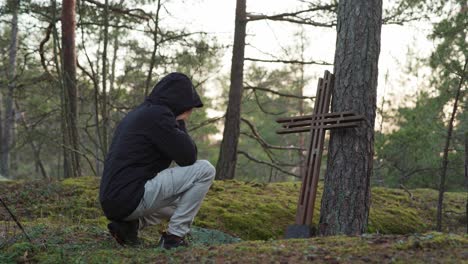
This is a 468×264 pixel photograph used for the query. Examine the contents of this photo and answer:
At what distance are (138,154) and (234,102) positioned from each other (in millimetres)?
6301

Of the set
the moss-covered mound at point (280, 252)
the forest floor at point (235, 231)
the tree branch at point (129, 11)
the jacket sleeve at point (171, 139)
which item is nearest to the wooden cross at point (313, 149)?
the forest floor at point (235, 231)

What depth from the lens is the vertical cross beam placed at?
17.5 feet

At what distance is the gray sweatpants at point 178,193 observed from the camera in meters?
4.23

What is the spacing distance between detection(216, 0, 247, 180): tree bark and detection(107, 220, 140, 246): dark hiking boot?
5.99m

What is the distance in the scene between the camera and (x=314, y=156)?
5426 millimetres

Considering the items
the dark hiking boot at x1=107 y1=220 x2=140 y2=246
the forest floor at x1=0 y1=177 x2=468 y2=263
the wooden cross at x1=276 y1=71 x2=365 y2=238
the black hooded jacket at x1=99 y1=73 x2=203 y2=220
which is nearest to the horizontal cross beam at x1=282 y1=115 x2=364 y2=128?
the wooden cross at x1=276 y1=71 x2=365 y2=238

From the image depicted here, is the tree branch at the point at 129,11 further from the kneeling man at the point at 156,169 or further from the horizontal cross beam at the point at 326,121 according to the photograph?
the kneeling man at the point at 156,169

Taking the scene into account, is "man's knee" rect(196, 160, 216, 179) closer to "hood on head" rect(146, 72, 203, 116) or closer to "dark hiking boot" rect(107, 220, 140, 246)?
"hood on head" rect(146, 72, 203, 116)

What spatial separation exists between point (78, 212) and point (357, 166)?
11.5ft

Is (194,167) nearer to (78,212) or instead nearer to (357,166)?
(357,166)

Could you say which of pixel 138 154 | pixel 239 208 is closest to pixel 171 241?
pixel 138 154

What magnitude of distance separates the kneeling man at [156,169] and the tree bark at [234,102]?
5825mm

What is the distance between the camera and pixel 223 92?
81.5 feet

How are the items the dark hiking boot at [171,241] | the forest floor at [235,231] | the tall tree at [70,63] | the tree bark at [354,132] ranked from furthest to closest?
the tall tree at [70,63] → the tree bark at [354,132] → the dark hiking boot at [171,241] → the forest floor at [235,231]
